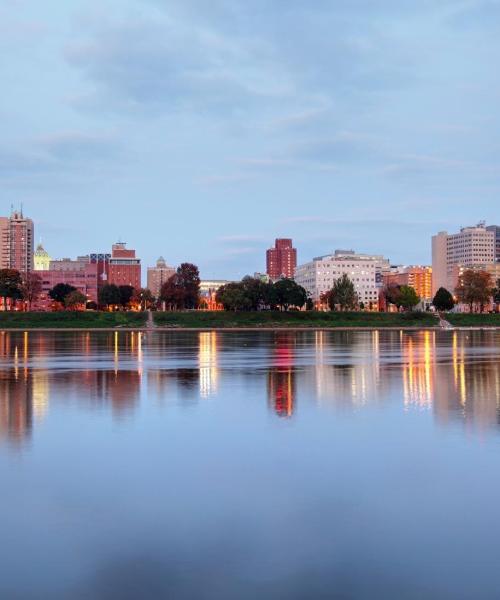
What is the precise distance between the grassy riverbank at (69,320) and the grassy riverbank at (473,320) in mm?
47548

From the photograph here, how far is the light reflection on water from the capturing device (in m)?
7.86

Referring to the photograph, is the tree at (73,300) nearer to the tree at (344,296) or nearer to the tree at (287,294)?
the tree at (287,294)

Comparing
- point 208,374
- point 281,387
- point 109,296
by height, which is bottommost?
point 281,387

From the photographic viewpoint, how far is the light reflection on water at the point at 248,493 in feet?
25.8

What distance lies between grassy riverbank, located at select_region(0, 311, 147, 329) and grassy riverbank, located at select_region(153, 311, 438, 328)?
4.45 metres

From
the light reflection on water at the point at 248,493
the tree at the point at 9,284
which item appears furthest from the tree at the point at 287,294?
the light reflection on water at the point at 248,493

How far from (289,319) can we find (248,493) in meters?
109

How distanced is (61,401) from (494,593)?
50.0 feet

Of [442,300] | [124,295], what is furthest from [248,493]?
[124,295]

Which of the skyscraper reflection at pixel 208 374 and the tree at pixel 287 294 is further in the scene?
the tree at pixel 287 294

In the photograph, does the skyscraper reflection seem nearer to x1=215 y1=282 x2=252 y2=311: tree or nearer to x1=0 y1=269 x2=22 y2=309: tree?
x1=215 y1=282 x2=252 y2=311: tree

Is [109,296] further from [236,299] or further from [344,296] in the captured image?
[344,296]

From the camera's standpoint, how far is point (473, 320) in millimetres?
121312

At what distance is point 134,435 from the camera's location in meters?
15.6
